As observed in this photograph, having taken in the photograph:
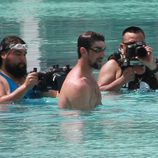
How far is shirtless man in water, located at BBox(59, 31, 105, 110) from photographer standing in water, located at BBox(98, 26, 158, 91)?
64.5 inches

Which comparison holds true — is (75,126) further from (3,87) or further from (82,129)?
(3,87)

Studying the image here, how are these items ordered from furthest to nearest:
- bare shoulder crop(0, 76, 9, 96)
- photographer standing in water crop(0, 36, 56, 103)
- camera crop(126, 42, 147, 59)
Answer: camera crop(126, 42, 147, 59) < bare shoulder crop(0, 76, 9, 96) < photographer standing in water crop(0, 36, 56, 103)

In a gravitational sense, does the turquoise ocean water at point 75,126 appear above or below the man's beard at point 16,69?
below

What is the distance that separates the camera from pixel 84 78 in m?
9.82

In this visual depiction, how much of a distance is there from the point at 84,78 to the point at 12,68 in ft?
3.46

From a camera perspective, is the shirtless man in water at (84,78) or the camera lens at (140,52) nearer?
the shirtless man in water at (84,78)

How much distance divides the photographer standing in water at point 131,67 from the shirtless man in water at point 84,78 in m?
1.64

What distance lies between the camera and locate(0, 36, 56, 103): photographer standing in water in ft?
34.6

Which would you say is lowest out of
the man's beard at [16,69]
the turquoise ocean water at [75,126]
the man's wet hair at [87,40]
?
the turquoise ocean water at [75,126]

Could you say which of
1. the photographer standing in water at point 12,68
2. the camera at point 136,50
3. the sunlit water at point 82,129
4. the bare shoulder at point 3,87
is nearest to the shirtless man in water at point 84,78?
the sunlit water at point 82,129

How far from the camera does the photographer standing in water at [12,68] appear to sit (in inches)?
415

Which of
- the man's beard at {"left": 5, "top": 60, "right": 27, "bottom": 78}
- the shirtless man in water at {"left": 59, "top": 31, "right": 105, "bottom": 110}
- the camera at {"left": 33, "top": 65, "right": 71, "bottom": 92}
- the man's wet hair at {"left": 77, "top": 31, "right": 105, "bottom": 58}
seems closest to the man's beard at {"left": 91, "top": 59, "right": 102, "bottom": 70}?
the shirtless man in water at {"left": 59, "top": 31, "right": 105, "bottom": 110}

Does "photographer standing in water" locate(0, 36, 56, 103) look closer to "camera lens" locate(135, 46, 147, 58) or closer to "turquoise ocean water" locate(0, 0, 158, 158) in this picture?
"turquoise ocean water" locate(0, 0, 158, 158)

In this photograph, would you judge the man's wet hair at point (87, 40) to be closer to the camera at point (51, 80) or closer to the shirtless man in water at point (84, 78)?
the shirtless man in water at point (84, 78)
